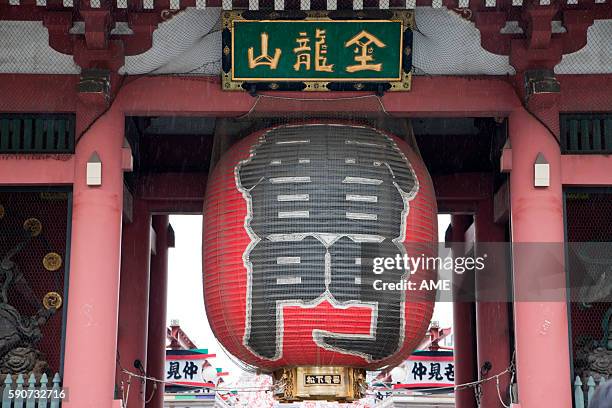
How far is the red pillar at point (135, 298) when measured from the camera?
33.0 ft

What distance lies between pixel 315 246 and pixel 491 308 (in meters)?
3.35

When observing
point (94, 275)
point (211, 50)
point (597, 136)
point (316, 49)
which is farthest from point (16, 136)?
point (597, 136)

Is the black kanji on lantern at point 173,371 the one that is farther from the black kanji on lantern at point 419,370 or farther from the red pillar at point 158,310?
the red pillar at point 158,310

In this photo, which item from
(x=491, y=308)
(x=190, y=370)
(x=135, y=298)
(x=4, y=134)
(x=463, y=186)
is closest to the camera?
(x=4, y=134)

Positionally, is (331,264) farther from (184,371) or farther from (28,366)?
(184,371)

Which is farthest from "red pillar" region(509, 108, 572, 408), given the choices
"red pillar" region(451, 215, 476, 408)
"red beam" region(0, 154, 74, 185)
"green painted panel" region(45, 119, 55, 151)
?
"green painted panel" region(45, 119, 55, 151)

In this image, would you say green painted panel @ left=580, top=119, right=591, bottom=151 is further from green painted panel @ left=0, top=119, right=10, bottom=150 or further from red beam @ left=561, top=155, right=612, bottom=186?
green painted panel @ left=0, top=119, right=10, bottom=150

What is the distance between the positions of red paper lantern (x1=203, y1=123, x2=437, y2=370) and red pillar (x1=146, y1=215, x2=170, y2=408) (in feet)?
11.7

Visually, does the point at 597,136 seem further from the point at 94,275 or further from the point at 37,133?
the point at 37,133

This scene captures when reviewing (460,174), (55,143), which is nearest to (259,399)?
(460,174)

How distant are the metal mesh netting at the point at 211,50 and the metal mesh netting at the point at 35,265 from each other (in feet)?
5.23

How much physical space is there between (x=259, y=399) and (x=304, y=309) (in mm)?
14939

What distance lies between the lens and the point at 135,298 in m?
10.3

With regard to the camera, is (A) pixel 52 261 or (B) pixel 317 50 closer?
(B) pixel 317 50
